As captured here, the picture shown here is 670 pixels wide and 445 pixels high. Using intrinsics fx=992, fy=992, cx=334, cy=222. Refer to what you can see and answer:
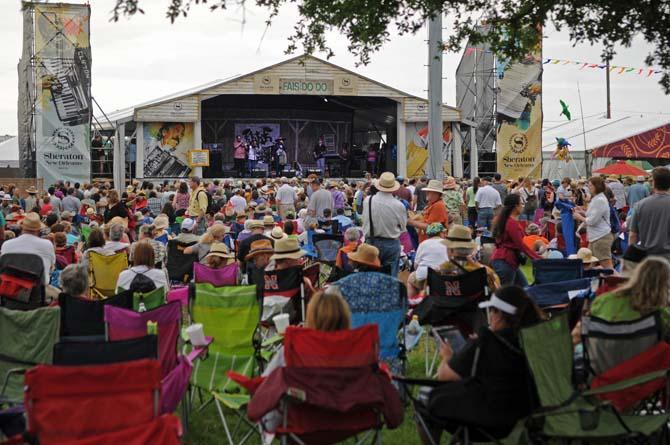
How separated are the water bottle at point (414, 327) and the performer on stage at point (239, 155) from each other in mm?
29450

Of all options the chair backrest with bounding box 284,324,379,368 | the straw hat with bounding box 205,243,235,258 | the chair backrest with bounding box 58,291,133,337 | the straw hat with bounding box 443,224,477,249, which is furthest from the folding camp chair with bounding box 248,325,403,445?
the straw hat with bounding box 205,243,235,258

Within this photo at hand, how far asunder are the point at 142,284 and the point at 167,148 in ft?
82.8

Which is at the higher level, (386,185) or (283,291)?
(386,185)

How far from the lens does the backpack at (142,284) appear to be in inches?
288

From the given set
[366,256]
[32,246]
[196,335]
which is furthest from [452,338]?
[32,246]

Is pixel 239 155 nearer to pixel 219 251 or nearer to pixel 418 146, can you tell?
pixel 418 146

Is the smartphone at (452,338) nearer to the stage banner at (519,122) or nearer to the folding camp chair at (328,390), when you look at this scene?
the folding camp chair at (328,390)

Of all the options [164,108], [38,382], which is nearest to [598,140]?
[164,108]

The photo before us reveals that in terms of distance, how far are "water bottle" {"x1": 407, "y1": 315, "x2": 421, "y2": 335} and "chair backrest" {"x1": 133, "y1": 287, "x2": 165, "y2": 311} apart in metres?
1.83

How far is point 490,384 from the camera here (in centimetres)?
469

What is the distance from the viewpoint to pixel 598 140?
1485 inches

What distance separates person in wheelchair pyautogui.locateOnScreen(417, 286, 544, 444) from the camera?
4.65m

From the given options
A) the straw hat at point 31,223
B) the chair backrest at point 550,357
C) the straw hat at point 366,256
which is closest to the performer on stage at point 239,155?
the straw hat at point 31,223

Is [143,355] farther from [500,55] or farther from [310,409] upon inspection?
[500,55]
